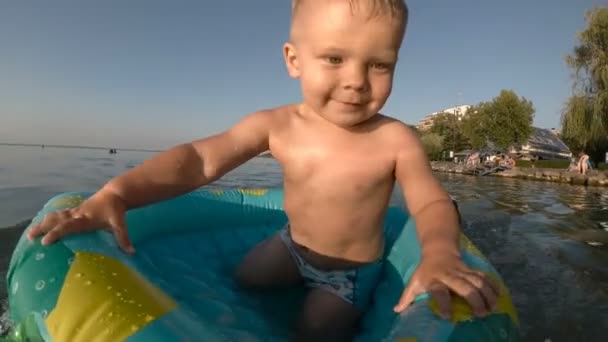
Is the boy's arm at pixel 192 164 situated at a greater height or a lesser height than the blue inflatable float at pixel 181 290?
greater

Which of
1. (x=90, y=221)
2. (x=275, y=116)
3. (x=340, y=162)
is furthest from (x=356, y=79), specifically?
(x=90, y=221)

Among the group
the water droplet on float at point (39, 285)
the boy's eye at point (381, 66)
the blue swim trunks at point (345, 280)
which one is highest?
the boy's eye at point (381, 66)

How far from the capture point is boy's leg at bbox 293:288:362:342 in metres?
1.40

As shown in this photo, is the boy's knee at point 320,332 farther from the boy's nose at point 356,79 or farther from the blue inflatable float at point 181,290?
the boy's nose at point 356,79

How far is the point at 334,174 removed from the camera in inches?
58.9

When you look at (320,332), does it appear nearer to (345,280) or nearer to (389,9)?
(345,280)

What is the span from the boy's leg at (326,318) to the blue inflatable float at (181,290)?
0.20 feet

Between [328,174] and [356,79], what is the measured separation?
0.38 metres

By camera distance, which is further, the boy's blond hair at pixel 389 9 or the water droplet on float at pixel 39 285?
the boy's blond hair at pixel 389 9

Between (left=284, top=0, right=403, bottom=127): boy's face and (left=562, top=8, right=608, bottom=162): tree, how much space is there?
1560cm

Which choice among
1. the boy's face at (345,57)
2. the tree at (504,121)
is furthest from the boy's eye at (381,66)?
the tree at (504,121)

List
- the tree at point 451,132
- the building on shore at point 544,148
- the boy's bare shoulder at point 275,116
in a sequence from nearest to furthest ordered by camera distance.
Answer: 1. the boy's bare shoulder at point 275,116
2. the building on shore at point 544,148
3. the tree at point 451,132

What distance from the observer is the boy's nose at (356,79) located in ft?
4.16

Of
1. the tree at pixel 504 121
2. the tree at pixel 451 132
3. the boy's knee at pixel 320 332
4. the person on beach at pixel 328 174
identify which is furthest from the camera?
the tree at pixel 451 132
